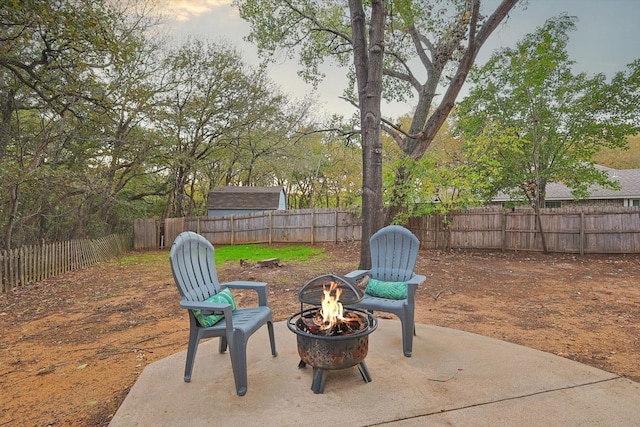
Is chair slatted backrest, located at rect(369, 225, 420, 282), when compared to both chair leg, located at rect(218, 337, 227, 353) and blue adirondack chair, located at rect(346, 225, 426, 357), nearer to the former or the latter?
blue adirondack chair, located at rect(346, 225, 426, 357)

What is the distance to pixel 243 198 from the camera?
18547mm

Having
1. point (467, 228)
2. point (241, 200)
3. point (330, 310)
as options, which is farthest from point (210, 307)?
point (241, 200)

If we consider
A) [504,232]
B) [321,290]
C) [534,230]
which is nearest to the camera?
[321,290]

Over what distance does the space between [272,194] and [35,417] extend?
17.0 metres

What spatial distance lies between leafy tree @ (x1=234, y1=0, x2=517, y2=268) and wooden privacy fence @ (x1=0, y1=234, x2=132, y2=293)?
6000 millimetres

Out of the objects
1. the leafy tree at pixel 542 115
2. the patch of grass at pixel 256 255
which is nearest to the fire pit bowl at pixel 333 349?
the patch of grass at pixel 256 255

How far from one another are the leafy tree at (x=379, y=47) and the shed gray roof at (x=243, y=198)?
999 centimetres

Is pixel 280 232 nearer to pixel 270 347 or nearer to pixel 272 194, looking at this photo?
pixel 272 194

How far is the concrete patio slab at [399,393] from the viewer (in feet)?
6.51

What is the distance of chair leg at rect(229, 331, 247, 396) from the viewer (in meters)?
2.27

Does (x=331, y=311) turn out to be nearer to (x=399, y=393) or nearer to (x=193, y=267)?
(x=399, y=393)

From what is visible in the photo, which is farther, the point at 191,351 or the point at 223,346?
the point at 223,346

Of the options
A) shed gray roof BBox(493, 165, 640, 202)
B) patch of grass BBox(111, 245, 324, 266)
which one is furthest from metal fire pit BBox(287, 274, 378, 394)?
shed gray roof BBox(493, 165, 640, 202)

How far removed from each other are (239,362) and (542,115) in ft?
35.2
